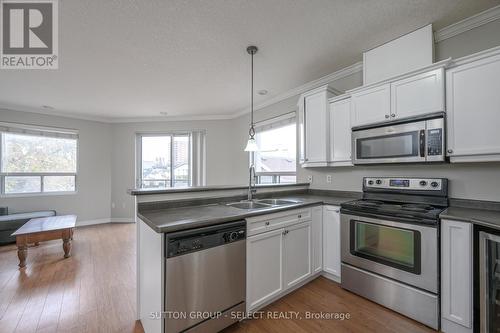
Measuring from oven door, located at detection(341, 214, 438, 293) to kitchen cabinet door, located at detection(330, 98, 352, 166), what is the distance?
778 millimetres

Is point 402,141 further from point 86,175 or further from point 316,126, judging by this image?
point 86,175

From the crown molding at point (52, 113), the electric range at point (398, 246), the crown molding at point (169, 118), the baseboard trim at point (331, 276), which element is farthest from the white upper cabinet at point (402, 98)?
the crown molding at point (52, 113)

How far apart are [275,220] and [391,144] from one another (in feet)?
4.73

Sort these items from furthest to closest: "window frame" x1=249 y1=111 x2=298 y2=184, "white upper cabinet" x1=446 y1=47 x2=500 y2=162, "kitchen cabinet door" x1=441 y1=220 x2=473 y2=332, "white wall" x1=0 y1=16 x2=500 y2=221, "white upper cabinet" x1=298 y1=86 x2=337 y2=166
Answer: "white wall" x1=0 y1=16 x2=500 y2=221 < "window frame" x1=249 y1=111 x2=298 y2=184 < "white upper cabinet" x1=298 y1=86 x2=337 y2=166 < "white upper cabinet" x1=446 y1=47 x2=500 y2=162 < "kitchen cabinet door" x1=441 y1=220 x2=473 y2=332

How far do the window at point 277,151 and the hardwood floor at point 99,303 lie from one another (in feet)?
6.41

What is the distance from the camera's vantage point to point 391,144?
2199mm

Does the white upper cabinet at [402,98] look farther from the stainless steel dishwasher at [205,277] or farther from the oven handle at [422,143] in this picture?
the stainless steel dishwasher at [205,277]

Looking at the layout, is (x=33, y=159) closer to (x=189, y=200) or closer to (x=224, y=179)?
(x=224, y=179)

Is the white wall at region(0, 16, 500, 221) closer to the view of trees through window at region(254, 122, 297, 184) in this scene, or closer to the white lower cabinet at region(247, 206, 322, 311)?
the view of trees through window at region(254, 122, 297, 184)

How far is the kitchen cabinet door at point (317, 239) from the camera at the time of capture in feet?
7.89

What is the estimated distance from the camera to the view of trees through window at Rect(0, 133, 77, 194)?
4.28 metres

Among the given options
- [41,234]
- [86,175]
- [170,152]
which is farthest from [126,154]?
[41,234]

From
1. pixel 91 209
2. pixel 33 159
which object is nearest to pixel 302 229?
pixel 91 209

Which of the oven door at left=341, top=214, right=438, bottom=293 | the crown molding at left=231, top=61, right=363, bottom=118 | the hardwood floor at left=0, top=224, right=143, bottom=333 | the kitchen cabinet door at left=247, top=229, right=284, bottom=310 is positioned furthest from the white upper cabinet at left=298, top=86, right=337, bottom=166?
the hardwood floor at left=0, top=224, right=143, bottom=333
